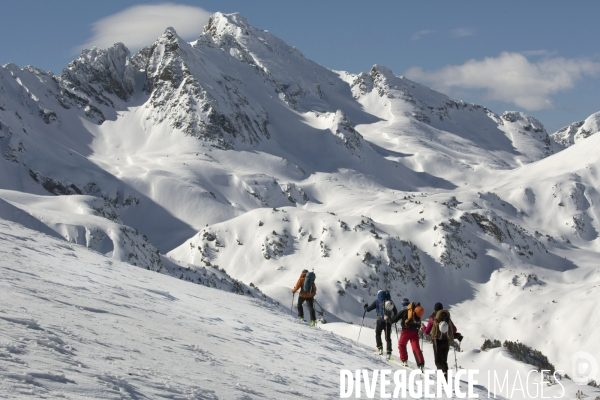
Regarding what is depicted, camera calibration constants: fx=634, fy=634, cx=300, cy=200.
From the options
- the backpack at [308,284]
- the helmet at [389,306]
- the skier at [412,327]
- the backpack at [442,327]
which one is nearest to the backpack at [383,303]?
the helmet at [389,306]

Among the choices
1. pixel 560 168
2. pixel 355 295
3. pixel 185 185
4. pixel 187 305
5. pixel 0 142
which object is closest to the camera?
pixel 187 305

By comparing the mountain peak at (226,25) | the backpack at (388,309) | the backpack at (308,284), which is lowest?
the backpack at (388,309)

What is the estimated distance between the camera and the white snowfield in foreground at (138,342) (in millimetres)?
6832

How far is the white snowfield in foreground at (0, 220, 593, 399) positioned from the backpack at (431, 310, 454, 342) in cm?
144

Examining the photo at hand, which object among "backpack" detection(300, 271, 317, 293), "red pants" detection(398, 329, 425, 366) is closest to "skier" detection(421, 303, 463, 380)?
"red pants" detection(398, 329, 425, 366)

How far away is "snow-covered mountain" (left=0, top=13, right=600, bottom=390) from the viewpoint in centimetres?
5119

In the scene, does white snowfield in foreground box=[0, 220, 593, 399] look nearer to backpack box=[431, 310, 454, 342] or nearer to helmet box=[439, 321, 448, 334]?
backpack box=[431, 310, 454, 342]

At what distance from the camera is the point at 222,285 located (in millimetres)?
43875

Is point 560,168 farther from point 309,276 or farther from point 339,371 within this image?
point 339,371

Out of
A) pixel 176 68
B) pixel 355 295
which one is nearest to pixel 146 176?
pixel 176 68

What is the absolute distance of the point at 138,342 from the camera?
29.3ft

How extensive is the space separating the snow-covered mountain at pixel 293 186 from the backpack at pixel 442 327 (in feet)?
95.9

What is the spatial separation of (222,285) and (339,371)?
33.1 m

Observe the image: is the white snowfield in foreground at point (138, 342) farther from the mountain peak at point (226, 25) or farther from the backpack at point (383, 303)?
the mountain peak at point (226, 25)
